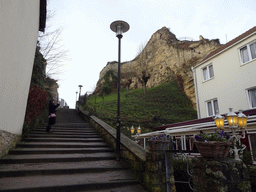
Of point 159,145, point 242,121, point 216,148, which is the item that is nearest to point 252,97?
point 242,121

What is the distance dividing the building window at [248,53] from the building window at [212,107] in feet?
11.2

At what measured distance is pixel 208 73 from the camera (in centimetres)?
1274

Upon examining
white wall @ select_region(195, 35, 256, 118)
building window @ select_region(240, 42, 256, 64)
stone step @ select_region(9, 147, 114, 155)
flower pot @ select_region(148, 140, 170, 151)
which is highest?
building window @ select_region(240, 42, 256, 64)

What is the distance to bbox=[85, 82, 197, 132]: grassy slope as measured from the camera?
14875 mm

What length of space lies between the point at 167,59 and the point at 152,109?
61.1 feet

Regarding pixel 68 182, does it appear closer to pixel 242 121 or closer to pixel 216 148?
pixel 216 148

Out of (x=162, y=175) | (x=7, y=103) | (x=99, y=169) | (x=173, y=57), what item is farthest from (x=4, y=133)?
(x=173, y=57)

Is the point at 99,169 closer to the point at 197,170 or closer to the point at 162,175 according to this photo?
the point at 162,175

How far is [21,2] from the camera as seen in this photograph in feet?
15.4

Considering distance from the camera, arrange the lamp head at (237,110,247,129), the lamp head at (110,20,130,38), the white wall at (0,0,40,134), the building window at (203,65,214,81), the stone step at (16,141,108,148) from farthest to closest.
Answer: the building window at (203,65,214,81) → the lamp head at (237,110,247,129) → the stone step at (16,141,108,148) → the lamp head at (110,20,130,38) → the white wall at (0,0,40,134)

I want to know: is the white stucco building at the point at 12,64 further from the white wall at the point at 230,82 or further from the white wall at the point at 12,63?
the white wall at the point at 230,82

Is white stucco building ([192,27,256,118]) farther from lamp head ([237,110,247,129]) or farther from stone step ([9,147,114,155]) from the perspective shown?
stone step ([9,147,114,155])

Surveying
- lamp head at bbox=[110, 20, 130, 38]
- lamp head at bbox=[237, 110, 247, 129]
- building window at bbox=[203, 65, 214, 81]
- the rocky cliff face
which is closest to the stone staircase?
lamp head at bbox=[110, 20, 130, 38]

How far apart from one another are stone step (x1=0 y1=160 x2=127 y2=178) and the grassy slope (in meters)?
7.64
